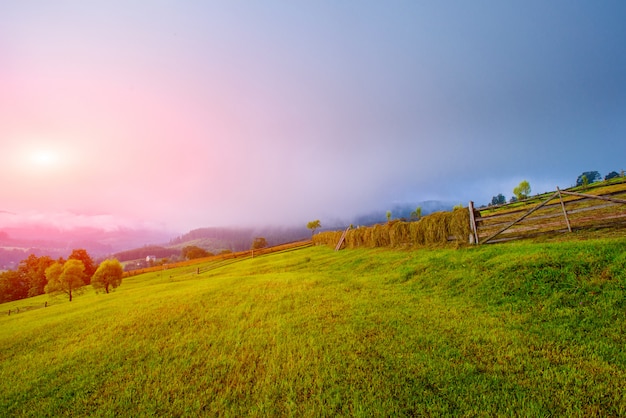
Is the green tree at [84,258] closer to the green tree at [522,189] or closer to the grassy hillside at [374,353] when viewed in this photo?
the grassy hillside at [374,353]

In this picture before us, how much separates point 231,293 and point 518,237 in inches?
669

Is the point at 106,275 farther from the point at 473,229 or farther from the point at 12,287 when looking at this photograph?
the point at 12,287

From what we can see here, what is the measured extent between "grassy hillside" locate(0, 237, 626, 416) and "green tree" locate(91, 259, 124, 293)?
93.4 ft

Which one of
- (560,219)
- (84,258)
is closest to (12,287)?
(84,258)

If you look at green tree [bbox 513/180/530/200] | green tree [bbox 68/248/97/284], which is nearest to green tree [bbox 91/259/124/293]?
green tree [bbox 68/248/97/284]

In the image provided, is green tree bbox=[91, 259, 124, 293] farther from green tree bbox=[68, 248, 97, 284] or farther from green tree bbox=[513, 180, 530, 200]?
green tree bbox=[513, 180, 530, 200]

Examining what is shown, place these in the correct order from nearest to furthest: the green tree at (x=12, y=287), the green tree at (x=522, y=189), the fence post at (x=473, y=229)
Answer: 1. the fence post at (x=473, y=229)
2. the green tree at (x=12, y=287)
3. the green tree at (x=522, y=189)

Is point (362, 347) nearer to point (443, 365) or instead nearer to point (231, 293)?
point (443, 365)

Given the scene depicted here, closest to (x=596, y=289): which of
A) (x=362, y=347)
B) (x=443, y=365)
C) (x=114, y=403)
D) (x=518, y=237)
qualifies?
(x=443, y=365)

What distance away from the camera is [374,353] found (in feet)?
17.4

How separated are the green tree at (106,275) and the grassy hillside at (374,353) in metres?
28.5

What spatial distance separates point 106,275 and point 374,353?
4259 centimetres

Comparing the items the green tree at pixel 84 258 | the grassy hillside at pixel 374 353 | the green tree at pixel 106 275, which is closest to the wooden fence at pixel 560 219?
the grassy hillside at pixel 374 353

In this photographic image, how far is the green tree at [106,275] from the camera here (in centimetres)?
3316
